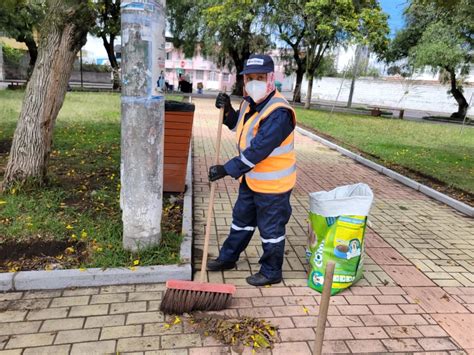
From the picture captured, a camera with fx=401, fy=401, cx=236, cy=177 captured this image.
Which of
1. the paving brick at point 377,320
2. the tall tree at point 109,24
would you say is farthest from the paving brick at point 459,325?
the tall tree at point 109,24

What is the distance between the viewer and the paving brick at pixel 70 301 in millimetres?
3047

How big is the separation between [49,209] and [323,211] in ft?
9.67

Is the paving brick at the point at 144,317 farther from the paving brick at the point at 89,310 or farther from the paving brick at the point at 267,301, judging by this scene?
the paving brick at the point at 267,301

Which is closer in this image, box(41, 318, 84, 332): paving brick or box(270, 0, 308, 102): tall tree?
box(41, 318, 84, 332): paving brick

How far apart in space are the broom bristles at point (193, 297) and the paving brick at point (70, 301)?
25.2 inches

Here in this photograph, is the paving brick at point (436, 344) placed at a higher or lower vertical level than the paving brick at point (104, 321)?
higher

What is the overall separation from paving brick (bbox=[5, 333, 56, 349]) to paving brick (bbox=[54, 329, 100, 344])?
0.05m

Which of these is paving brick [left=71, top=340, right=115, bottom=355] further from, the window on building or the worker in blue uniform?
the window on building

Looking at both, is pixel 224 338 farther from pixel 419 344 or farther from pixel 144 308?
pixel 419 344

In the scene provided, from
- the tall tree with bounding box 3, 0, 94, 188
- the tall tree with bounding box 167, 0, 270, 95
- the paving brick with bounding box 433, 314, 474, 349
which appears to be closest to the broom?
the paving brick with bounding box 433, 314, 474, 349

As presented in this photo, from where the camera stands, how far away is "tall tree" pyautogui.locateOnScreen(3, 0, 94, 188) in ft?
14.6

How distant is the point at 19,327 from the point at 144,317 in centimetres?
84

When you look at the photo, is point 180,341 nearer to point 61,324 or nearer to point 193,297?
point 193,297

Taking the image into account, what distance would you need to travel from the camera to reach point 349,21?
18.1 m
